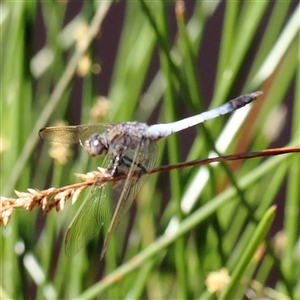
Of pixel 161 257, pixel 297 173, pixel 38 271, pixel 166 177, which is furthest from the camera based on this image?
pixel 166 177

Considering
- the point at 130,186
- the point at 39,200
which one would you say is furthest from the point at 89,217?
the point at 39,200

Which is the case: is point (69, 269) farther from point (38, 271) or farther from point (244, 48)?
point (244, 48)

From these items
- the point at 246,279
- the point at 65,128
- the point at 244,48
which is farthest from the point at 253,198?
the point at 65,128

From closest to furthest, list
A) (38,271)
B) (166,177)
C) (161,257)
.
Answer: (38,271)
(161,257)
(166,177)

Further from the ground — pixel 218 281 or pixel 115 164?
pixel 115 164

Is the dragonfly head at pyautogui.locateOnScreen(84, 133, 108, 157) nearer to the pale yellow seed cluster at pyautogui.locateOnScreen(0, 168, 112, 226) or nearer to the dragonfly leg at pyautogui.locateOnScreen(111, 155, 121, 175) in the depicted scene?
the dragonfly leg at pyautogui.locateOnScreen(111, 155, 121, 175)

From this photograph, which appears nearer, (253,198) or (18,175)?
(18,175)

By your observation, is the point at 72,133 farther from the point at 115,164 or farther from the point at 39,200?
the point at 39,200

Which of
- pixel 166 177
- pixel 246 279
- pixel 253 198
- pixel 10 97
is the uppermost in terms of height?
pixel 10 97
